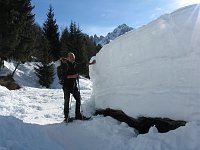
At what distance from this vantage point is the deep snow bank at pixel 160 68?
558cm

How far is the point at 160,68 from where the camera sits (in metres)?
6.53

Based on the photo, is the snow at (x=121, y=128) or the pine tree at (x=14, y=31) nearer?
the snow at (x=121, y=128)

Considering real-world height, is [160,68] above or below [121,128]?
above

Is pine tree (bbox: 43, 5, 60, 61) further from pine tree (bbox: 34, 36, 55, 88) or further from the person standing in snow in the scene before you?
the person standing in snow

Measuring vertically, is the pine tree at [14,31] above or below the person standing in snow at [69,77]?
above

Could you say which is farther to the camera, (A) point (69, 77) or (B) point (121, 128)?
(A) point (69, 77)

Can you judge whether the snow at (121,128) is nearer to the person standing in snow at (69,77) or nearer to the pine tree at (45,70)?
the person standing in snow at (69,77)

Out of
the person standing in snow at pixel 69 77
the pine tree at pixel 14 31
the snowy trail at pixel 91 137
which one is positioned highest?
the pine tree at pixel 14 31

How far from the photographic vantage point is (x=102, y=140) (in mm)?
7348

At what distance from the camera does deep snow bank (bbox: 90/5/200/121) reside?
5.58 m

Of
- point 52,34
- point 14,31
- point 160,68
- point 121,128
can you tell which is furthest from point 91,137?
point 52,34

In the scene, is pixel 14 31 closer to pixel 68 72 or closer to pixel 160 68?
pixel 68 72

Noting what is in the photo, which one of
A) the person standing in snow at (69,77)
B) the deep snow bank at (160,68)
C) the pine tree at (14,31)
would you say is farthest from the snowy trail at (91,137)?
the pine tree at (14,31)

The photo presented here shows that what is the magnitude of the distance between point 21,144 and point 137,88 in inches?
106
